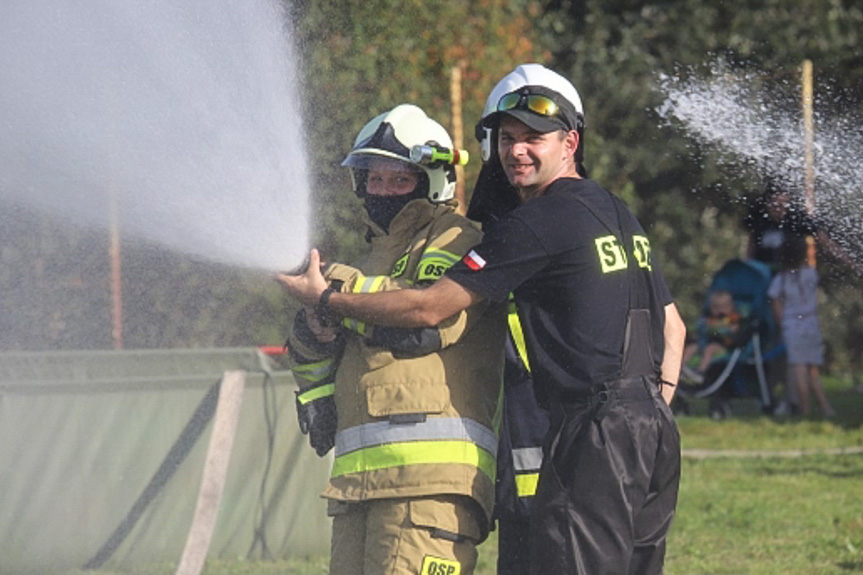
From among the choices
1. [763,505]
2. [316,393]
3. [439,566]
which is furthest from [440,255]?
[763,505]

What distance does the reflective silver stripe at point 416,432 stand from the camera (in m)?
4.30

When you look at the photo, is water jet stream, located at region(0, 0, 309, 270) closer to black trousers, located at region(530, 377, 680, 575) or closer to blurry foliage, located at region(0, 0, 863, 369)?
blurry foliage, located at region(0, 0, 863, 369)

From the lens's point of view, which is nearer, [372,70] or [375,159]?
[375,159]

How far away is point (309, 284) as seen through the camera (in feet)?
14.5

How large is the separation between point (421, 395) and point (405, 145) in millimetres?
811

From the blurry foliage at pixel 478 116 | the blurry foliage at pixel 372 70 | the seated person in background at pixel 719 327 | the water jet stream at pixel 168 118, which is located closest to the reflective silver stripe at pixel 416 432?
the water jet stream at pixel 168 118

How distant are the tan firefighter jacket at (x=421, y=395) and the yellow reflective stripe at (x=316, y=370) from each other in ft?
0.10

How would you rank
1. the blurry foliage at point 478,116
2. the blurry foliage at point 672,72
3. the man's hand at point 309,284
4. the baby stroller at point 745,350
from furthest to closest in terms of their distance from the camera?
the blurry foliage at point 672,72 < the baby stroller at point 745,350 < the blurry foliage at point 478,116 < the man's hand at point 309,284

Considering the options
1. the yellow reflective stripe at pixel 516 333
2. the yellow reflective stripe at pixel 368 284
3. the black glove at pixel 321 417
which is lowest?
the black glove at pixel 321 417

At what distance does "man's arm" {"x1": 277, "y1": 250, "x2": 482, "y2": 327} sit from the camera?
4.20 metres

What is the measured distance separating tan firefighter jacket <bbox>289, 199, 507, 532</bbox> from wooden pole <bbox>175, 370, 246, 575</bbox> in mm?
3001

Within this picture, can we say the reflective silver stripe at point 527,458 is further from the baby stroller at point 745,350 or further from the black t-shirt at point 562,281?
the baby stroller at point 745,350

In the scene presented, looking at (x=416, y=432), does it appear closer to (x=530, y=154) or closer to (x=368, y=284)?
(x=368, y=284)

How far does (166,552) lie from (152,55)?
293 centimetres
